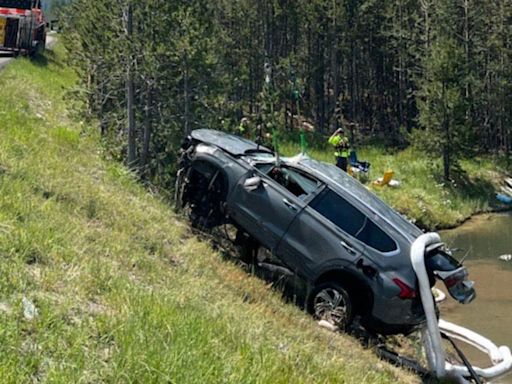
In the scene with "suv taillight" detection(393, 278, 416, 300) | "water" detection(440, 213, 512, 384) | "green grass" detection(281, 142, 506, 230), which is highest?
"suv taillight" detection(393, 278, 416, 300)

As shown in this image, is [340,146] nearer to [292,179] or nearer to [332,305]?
[292,179]

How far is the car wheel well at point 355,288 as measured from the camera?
7637 mm

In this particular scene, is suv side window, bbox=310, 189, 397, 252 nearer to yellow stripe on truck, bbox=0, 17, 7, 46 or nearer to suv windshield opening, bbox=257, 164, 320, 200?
suv windshield opening, bbox=257, 164, 320, 200

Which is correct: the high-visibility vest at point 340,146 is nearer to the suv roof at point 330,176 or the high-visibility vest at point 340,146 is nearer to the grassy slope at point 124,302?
the suv roof at point 330,176

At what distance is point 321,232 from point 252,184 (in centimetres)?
114

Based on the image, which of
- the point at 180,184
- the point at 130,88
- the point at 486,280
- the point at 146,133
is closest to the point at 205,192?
the point at 180,184

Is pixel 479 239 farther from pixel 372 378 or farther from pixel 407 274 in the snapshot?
pixel 372 378

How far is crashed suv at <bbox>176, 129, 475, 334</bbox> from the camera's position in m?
7.55

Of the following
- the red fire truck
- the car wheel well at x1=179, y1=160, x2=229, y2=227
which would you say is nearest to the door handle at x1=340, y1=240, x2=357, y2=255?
the car wheel well at x1=179, y1=160, x2=229, y2=227

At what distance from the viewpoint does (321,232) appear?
316 inches

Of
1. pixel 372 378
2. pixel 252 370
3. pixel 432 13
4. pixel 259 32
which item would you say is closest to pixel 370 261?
pixel 372 378

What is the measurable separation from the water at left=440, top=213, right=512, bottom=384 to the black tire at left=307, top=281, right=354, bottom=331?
10.1 ft

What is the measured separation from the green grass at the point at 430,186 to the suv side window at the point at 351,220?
14645mm

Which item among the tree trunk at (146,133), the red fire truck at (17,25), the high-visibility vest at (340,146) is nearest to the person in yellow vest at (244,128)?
the high-visibility vest at (340,146)
